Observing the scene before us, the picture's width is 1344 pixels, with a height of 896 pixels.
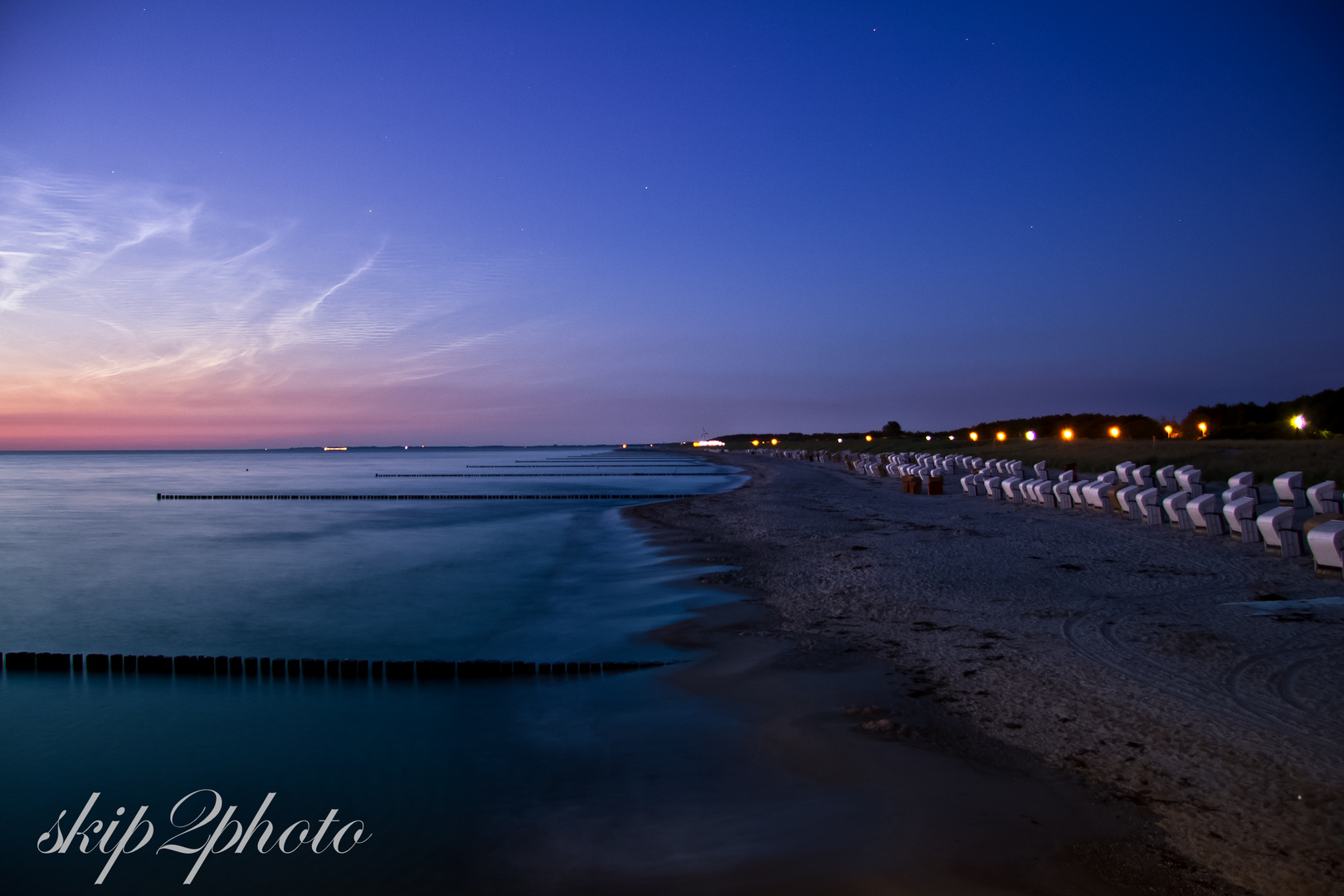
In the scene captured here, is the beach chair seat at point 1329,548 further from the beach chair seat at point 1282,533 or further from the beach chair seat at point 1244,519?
the beach chair seat at point 1244,519

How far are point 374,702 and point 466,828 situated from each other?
3.34 m

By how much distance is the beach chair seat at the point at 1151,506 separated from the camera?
17.0 meters

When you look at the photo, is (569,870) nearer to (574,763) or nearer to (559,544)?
(574,763)

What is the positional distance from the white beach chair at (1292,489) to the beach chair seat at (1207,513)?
3.61 m

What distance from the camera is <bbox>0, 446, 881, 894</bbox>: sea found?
477cm

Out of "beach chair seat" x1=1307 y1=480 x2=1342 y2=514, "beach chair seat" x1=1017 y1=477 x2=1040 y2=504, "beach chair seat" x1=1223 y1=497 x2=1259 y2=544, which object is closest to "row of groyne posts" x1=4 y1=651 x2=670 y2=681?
"beach chair seat" x1=1223 y1=497 x2=1259 y2=544

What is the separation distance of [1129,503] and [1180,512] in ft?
8.16

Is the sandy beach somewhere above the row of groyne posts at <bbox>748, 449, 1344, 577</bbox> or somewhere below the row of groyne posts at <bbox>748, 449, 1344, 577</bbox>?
below

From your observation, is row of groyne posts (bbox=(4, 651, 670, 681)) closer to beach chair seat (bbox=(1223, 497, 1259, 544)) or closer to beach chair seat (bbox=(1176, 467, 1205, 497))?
beach chair seat (bbox=(1223, 497, 1259, 544))

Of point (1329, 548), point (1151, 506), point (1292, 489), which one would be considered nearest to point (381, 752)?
point (1329, 548)

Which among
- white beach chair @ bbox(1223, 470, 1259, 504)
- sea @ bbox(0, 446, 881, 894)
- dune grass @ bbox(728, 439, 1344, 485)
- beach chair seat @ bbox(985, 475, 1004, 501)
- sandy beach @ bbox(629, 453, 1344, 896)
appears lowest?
sea @ bbox(0, 446, 881, 894)

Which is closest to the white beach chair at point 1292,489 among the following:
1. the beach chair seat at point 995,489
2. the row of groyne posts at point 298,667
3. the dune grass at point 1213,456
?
the beach chair seat at point 995,489

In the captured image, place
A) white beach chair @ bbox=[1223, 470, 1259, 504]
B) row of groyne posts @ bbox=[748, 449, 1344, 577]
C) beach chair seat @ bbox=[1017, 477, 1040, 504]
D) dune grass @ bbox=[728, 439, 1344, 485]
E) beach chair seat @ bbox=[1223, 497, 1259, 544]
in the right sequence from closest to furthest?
row of groyne posts @ bbox=[748, 449, 1344, 577] < beach chair seat @ bbox=[1223, 497, 1259, 544] < white beach chair @ bbox=[1223, 470, 1259, 504] < beach chair seat @ bbox=[1017, 477, 1040, 504] < dune grass @ bbox=[728, 439, 1344, 485]

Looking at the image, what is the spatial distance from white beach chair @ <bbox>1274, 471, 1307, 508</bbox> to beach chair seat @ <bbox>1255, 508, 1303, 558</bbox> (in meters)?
6.12
